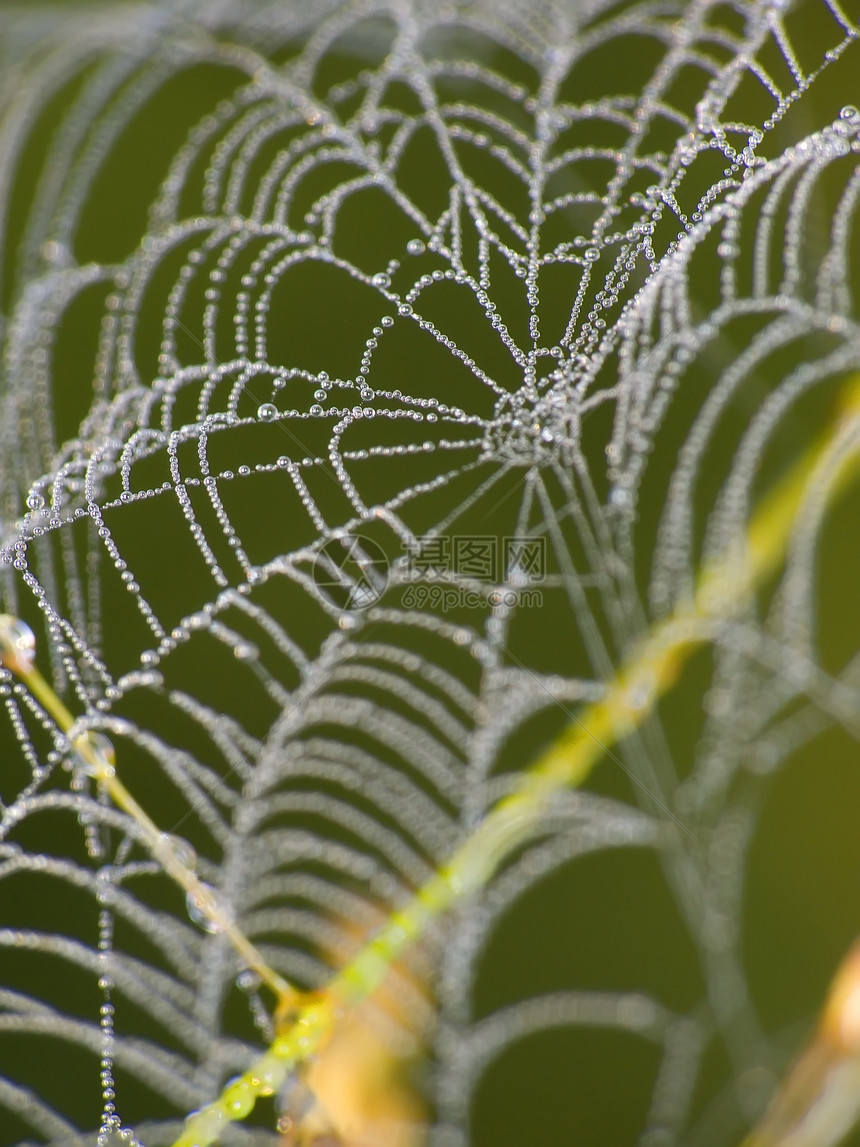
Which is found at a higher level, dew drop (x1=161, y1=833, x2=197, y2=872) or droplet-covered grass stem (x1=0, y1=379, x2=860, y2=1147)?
dew drop (x1=161, y1=833, x2=197, y2=872)

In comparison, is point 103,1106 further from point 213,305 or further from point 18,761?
point 213,305

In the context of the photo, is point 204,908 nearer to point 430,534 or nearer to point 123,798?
point 123,798

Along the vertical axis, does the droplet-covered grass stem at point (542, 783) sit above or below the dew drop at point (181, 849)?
below

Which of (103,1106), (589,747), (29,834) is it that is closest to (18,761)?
(29,834)

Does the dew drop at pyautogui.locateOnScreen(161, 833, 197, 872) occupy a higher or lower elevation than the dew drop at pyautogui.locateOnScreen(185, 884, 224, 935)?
higher

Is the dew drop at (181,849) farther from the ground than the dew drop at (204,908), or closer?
farther from the ground

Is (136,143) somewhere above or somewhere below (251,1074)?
above
